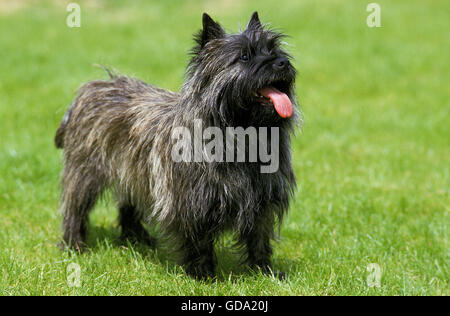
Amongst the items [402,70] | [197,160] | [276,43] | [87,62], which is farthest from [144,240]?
[402,70]

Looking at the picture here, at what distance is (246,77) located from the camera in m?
3.58

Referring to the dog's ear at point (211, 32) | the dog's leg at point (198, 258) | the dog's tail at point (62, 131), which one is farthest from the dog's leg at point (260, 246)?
the dog's tail at point (62, 131)

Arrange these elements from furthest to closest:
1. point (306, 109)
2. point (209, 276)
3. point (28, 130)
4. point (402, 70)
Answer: point (402, 70) < point (306, 109) < point (28, 130) < point (209, 276)

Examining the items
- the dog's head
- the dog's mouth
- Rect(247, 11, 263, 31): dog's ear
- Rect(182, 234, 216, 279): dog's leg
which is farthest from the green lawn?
the dog's mouth

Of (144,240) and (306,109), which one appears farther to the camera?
(306,109)

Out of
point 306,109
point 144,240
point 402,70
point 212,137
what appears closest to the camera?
point 212,137

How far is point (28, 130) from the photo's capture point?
832 centimetres

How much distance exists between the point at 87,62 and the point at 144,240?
6726 millimetres

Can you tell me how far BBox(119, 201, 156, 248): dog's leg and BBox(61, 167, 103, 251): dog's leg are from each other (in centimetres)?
40

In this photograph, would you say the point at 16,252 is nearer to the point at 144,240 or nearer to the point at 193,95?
the point at 144,240

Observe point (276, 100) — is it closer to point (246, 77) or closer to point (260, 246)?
point (246, 77)

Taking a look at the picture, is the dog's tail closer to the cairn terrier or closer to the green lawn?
the cairn terrier

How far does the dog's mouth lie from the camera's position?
11.8 feet
